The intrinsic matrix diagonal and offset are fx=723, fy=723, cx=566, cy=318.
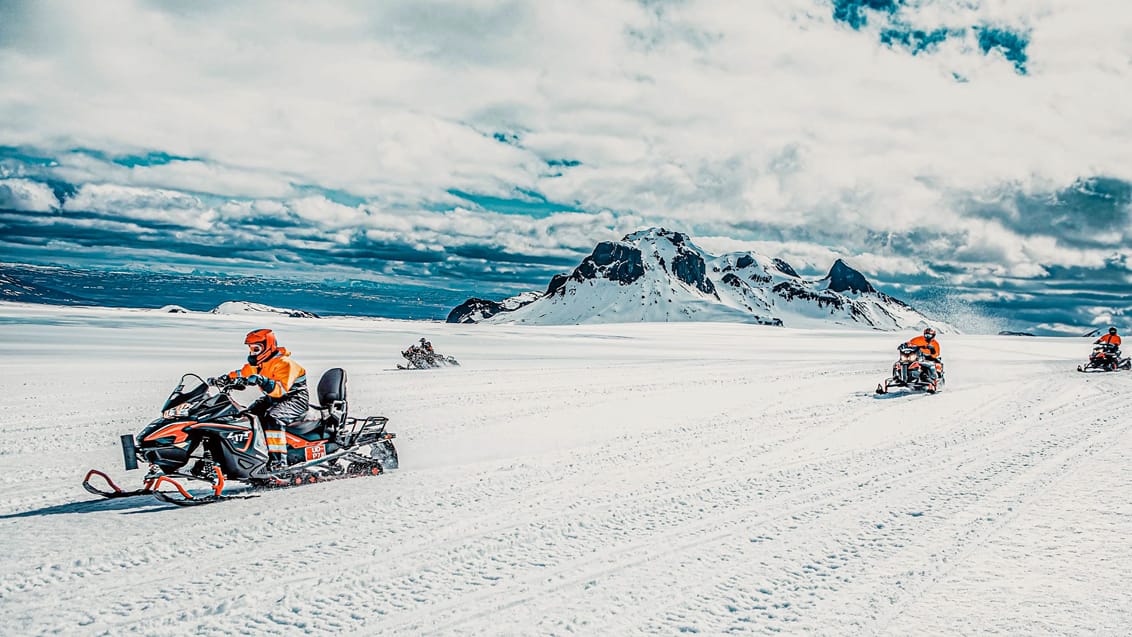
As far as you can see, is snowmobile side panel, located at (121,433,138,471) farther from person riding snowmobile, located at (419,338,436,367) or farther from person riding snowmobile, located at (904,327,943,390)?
person riding snowmobile, located at (419,338,436,367)

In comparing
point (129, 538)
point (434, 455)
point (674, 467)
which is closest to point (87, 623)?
point (129, 538)

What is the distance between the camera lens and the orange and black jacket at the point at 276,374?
7.41 metres

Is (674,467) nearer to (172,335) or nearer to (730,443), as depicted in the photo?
(730,443)

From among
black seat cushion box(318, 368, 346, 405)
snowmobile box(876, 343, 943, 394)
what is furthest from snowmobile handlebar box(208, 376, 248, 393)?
snowmobile box(876, 343, 943, 394)

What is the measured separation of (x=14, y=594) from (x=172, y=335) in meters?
36.5

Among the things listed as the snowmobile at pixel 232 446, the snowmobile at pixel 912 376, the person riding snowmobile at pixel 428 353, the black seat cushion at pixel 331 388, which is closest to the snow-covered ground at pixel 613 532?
the snowmobile at pixel 232 446

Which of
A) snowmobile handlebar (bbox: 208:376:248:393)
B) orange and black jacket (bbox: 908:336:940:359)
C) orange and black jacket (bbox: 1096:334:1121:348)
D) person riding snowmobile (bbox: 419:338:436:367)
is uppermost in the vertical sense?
orange and black jacket (bbox: 1096:334:1121:348)

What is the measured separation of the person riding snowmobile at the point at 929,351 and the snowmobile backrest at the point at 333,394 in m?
13.4

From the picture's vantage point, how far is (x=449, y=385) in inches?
687

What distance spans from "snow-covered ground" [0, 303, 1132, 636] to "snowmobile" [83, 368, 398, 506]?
0.24 m

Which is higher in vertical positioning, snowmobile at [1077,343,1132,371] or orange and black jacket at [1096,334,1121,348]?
orange and black jacket at [1096,334,1121,348]

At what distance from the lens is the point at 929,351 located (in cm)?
1709

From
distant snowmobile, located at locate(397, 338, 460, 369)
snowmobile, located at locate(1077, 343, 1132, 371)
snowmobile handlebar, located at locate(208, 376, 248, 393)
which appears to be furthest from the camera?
snowmobile, located at locate(1077, 343, 1132, 371)

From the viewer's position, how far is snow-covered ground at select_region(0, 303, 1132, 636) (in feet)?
14.6
